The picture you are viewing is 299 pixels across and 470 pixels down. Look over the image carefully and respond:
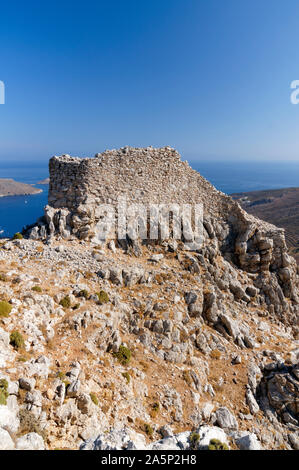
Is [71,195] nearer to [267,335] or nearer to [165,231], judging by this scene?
[165,231]

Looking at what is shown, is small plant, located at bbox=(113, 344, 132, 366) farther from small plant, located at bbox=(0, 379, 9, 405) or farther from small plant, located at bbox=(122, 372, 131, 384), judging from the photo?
small plant, located at bbox=(0, 379, 9, 405)

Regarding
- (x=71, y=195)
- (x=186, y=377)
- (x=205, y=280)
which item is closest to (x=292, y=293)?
(x=205, y=280)

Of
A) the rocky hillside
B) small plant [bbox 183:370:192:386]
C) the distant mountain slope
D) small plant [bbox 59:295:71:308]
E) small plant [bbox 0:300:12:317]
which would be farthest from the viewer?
the distant mountain slope

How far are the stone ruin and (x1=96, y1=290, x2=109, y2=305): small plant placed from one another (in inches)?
194

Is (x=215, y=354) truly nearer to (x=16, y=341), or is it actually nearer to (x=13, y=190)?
(x=16, y=341)

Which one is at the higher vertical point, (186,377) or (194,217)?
(194,217)

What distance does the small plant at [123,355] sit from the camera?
455 inches

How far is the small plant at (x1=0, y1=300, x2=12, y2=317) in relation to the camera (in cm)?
993

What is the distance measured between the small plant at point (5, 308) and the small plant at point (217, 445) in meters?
8.87

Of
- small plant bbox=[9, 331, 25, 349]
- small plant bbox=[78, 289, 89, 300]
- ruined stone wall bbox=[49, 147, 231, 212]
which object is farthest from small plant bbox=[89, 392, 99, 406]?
ruined stone wall bbox=[49, 147, 231, 212]

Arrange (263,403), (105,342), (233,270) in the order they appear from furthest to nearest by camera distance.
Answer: (233,270) < (263,403) < (105,342)

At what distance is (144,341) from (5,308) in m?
7.06

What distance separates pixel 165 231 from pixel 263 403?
41.6ft
